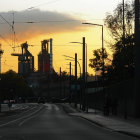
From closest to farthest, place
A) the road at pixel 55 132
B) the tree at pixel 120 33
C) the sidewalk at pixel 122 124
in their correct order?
the road at pixel 55 132 < the sidewalk at pixel 122 124 < the tree at pixel 120 33

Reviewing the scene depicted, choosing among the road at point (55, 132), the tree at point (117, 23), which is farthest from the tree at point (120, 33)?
the road at point (55, 132)

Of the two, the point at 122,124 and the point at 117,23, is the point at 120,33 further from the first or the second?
the point at 122,124

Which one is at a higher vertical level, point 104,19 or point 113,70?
point 104,19

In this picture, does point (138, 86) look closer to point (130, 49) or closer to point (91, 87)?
point (130, 49)

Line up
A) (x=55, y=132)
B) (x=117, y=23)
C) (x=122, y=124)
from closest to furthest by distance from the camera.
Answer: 1. (x=55, y=132)
2. (x=122, y=124)
3. (x=117, y=23)

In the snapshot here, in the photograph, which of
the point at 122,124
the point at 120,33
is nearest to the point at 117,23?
the point at 120,33

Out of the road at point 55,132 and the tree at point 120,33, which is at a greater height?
the tree at point 120,33

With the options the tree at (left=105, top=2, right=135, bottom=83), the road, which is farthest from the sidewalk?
the tree at (left=105, top=2, right=135, bottom=83)

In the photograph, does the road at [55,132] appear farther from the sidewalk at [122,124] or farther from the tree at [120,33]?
the tree at [120,33]

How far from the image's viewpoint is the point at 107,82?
8894 centimetres

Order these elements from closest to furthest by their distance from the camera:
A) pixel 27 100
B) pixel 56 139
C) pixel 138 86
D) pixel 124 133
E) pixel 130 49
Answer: pixel 56 139 < pixel 124 133 < pixel 138 86 < pixel 130 49 < pixel 27 100

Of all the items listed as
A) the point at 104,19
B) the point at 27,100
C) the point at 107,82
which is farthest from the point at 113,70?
the point at 27,100

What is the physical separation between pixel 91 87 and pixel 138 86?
250 feet

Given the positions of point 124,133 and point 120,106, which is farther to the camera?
point 120,106
